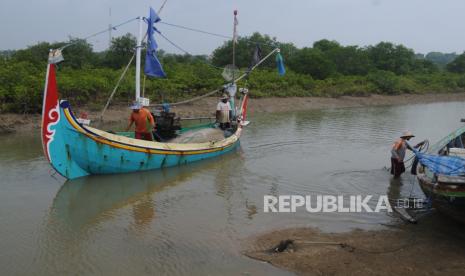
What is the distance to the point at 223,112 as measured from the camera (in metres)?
15.1

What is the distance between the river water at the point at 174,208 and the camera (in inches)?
257

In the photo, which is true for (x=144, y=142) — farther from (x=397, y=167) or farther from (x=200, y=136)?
(x=397, y=167)

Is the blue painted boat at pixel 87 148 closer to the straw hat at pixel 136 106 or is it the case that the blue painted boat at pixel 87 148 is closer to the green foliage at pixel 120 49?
the straw hat at pixel 136 106

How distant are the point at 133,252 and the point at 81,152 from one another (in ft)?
14.1

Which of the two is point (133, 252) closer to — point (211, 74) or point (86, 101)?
point (86, 101)

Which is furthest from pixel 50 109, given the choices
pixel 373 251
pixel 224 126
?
pixel 373 251

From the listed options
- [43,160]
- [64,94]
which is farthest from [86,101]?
[43,160]

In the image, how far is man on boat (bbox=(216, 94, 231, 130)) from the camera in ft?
49.2

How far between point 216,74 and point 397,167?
1948 cm

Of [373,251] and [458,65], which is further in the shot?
[458,65]

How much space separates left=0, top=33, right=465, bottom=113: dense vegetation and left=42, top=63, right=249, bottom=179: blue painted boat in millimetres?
1876

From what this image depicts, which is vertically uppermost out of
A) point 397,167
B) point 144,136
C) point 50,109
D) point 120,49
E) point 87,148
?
point 120,49

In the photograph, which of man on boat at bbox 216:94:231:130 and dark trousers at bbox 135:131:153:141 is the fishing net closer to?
man on boat at bbox 216:94:231:130

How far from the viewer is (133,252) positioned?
6.77 metres
